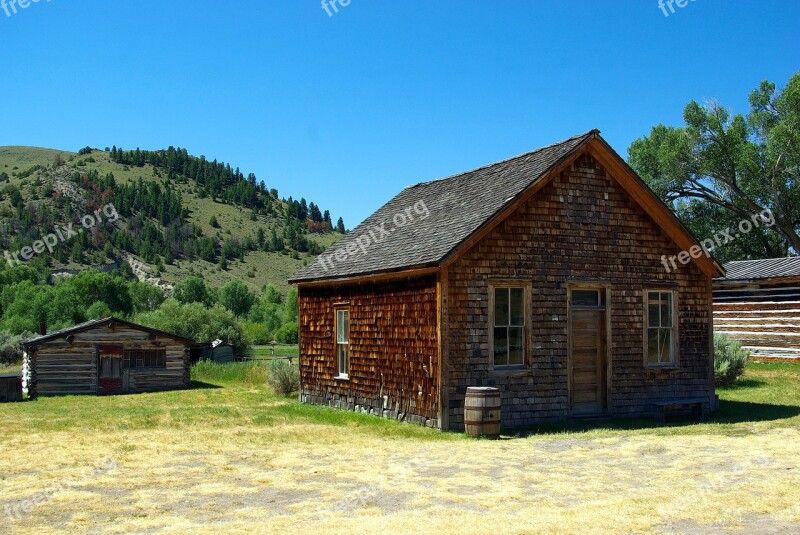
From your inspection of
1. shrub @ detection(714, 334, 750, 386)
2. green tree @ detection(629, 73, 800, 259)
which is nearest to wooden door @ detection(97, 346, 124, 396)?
shrub @ detection(714, 334, 750, 386)

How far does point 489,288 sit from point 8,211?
110 m

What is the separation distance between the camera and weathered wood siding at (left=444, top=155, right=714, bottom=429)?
16.1 m

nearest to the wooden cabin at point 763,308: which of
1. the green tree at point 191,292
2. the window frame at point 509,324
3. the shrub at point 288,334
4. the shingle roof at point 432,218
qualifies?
the shingle roof at point 432,218

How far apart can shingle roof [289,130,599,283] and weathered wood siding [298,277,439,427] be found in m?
0.50

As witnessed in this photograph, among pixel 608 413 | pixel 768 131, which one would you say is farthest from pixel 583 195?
pixel 768 131

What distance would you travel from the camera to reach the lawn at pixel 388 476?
27.5ft

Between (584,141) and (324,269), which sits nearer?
(584,141)

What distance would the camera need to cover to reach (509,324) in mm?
16484

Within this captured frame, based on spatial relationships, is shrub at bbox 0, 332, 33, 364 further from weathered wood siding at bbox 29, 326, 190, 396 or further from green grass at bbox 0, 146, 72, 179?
green grass at bbox 0, 146, 72, 179

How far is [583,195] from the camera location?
690 inches

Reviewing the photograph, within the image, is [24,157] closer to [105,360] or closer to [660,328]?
[105,360]

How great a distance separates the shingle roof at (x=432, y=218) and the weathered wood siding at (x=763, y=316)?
13.0 meters

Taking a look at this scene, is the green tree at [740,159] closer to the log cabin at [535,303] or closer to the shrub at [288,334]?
the log cabin at [535,303]

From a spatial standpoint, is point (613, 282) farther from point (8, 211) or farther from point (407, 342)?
point (8, 211)
